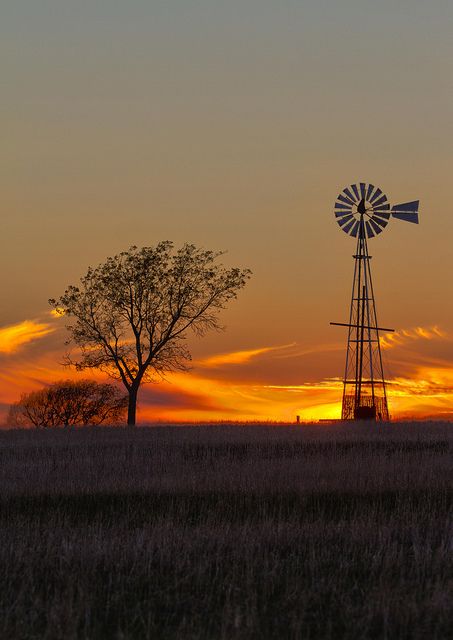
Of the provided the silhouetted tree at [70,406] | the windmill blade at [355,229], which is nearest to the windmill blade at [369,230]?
the windmill blade at [355,229]

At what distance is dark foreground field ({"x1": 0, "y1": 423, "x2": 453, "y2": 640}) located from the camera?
30.8ft

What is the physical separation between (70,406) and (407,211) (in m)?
33.3

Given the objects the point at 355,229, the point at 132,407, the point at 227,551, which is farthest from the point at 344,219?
the point at 227,551

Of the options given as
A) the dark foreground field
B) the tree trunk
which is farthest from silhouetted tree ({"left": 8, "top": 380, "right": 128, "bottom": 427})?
the dark foreground field

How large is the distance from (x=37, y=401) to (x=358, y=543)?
215 feet

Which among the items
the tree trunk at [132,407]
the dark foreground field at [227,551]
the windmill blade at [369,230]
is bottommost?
the dark foreground field at [227,551]

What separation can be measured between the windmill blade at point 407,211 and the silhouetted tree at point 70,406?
26765mm

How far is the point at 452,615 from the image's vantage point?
31.5 feet

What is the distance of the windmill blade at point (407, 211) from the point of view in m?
57.7

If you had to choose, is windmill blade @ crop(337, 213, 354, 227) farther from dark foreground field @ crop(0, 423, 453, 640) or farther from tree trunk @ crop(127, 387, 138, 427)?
dark foreground field @ crop(0, 423, 453, 640)

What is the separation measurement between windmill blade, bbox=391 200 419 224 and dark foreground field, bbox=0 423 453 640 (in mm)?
33978

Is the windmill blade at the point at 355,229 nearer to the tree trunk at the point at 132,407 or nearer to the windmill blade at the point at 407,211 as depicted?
the windmill blade at the point at 407,211

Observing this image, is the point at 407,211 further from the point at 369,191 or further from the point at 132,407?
the point at 132,407

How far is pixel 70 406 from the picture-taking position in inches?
2899
